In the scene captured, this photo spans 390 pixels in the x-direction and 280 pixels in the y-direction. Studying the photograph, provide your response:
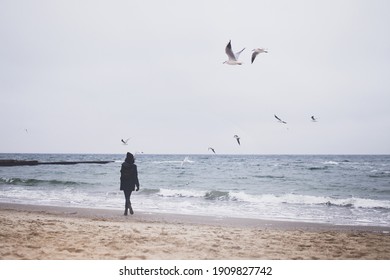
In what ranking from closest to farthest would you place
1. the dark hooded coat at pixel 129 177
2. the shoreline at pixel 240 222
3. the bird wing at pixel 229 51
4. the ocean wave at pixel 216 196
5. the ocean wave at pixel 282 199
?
the bird wing at pixel 229 51 < the shoreline at pixel 240 222 < the dark hooded coat at pixel 129 177 < the ocean wave at pixel 282 199 < the ocean wave at pixel 216 196

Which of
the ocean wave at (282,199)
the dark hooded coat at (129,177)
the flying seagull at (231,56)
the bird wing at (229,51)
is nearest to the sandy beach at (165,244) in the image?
the dark hooded coat at (129,177)

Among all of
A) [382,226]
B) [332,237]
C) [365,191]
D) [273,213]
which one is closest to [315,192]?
[365,191]

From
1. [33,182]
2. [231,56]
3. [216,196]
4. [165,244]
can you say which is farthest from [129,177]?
[33,182]

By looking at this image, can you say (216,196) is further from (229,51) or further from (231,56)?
(229,51)

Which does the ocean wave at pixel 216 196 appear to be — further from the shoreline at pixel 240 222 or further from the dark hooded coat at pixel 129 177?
the dark hooded coat at pixel 129 177

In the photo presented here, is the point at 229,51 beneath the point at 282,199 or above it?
above

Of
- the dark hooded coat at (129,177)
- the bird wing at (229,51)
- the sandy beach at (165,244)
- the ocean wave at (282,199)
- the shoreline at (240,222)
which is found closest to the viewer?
the sandy beach at (165,244)

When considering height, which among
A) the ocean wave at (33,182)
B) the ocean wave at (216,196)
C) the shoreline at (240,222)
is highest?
the shoreline at (240,222)

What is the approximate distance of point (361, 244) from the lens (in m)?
6.19

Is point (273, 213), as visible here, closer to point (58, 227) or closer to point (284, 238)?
point (284, 238)

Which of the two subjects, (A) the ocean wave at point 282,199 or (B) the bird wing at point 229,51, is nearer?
(B) the bird wing at point 229,51

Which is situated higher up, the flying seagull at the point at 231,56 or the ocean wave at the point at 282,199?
the flying seagull at the point at 231,56

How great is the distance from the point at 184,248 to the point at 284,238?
238 centimetres

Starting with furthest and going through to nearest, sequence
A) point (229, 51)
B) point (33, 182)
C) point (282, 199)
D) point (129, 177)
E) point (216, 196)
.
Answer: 1. point (33, 182)
2. point (216, 196)
3. point (282, 199)
4. point (129, 177)
5. point (229, 51)
